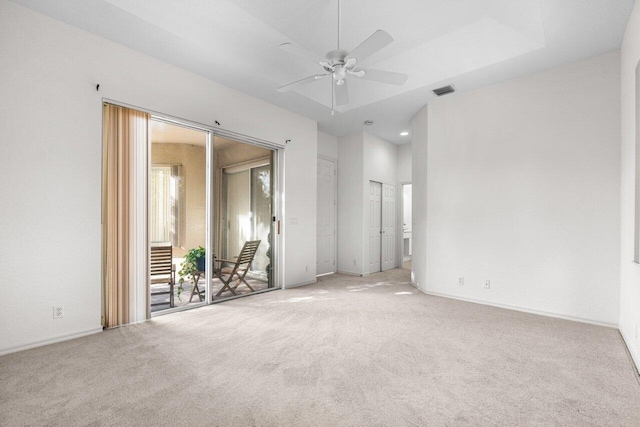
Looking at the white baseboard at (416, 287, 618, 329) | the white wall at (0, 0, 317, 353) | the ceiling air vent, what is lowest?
the white baseboard at (416, 287, 618, 329)

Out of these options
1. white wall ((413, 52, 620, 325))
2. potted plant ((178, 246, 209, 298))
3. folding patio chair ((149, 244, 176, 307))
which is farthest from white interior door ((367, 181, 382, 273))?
folding patio chair ((149, 244, 176, 307))

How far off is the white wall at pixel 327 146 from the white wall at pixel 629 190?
457 cm

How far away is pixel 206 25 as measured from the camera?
313 cm

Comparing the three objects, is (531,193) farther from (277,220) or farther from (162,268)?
(162,268)

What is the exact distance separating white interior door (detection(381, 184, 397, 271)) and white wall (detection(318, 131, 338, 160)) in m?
1.44

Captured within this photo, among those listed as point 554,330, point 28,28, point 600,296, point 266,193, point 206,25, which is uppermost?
point 206,25

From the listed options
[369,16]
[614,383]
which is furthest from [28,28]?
[614,383]

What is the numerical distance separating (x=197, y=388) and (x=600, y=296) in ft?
13.9

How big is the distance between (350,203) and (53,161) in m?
4.95

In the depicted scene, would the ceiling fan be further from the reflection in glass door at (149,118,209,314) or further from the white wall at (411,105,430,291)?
the white wall at (411,105,430,291)

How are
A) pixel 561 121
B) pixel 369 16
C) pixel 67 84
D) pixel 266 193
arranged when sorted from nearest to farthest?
1. pixel 67 84
2. pixel 369 16
3. pixel 561 121
4. pixel 266 193

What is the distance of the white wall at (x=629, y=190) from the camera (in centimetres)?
256

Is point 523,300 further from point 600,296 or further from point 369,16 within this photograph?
point 369,16

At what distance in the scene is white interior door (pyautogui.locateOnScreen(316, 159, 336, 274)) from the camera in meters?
6.41
